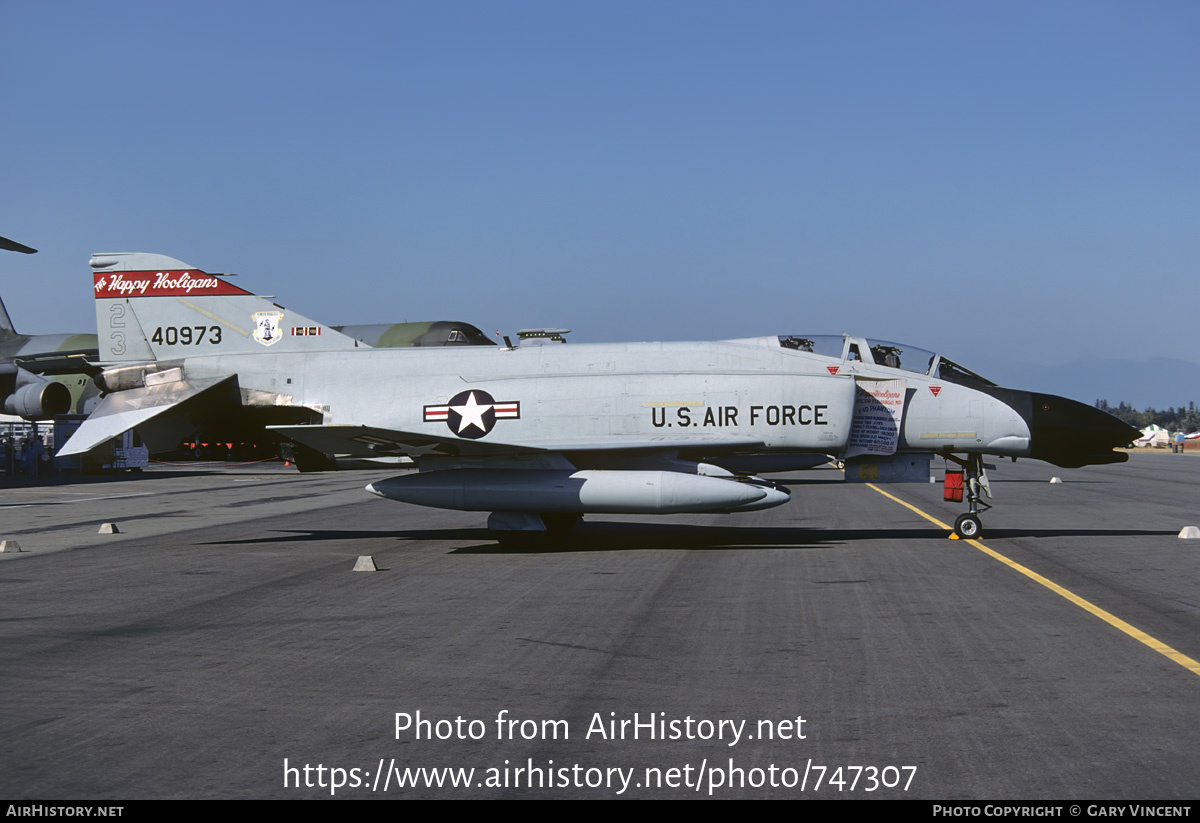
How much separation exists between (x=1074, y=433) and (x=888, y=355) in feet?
9.50

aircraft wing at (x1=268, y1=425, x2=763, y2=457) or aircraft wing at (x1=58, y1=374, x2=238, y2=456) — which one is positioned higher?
aircraft wing at (x1=58, y1=374, x2=238, y2=456)

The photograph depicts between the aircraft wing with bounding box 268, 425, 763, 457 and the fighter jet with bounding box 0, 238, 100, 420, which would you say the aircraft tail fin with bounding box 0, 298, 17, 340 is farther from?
the aircraft wing with bounding box 268, 425, 763, 457

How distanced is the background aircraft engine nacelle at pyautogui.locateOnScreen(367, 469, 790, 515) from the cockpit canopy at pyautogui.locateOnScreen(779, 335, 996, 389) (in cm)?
276

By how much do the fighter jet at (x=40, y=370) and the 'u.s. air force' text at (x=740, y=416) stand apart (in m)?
24.7

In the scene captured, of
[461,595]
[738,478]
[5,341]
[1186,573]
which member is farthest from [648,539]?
[5,341]

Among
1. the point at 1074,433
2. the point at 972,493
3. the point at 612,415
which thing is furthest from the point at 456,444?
the point at 1074,433

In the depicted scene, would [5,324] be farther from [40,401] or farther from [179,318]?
[179,318]

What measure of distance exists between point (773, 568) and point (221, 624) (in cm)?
654

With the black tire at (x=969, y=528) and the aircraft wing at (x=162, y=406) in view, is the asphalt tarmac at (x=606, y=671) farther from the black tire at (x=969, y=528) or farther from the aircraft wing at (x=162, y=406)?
the aircraft wing at (x=162, y=406)

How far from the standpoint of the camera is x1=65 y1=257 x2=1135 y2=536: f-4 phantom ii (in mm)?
15008

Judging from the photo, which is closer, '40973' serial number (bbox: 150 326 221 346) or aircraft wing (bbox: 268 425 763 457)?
aircraft wing (bbox: 268 425 763 457)

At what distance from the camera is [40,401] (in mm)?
38656

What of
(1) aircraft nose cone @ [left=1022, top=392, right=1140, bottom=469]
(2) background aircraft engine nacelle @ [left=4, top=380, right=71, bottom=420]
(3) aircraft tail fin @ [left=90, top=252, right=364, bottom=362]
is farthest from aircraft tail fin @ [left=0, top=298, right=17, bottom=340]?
(1) aircraft nose cone @ [left=1022, top=392, right=1140, bottom=469]

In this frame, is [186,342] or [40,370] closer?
[186,342]
